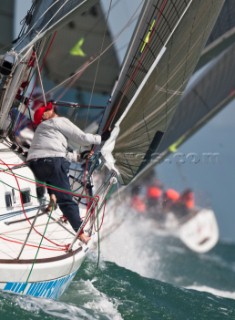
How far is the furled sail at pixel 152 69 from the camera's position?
806 cm

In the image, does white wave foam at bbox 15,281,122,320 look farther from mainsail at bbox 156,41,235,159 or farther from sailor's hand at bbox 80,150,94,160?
mainsail at bbox 156,41,235,159

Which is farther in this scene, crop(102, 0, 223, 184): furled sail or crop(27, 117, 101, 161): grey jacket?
crop(102, 0, 223, 184): furled sail

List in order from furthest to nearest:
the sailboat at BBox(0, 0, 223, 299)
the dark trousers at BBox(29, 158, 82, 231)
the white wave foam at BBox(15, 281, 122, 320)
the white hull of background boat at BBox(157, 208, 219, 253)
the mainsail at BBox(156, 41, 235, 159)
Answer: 1. the white hull of background boat at BBox(157, 208, 219, 253)
2. the mainsail at BBox(156, 41, 235, 159)
3. the sailboat at BBox(0, 0, 223, 299)
4. the dark trousers at BBox(29, 158, 82, 231)
5. the white wave foam at BBox(15, 281, 122, 320)

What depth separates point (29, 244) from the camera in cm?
725

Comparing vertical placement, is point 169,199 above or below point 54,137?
above

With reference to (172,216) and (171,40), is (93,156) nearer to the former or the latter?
(171,40)

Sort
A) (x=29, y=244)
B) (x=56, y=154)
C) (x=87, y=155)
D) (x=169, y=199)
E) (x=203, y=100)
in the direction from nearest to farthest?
1. (x=29, y=244)
2. (x=56, y=154)
3. (x=87, y=155)
4. (x=203, y=100)
5. (x=169, y=199)

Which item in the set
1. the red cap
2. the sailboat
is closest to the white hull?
the sailboat

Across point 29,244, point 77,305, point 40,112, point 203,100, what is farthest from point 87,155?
point 203,100

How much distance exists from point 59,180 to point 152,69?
130 cm

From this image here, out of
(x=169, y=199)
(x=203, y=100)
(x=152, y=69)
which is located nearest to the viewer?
(x=152, y=69)

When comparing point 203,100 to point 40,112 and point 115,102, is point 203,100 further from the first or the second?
point 40,112

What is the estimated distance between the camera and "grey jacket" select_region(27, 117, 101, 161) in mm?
7613

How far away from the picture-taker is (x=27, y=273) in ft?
22.4
